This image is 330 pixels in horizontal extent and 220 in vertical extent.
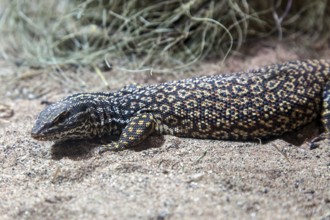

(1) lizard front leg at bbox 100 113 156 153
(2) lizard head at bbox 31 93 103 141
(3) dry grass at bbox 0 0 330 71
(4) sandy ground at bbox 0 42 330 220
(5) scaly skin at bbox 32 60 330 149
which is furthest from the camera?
(3) dry grass at bbox 0 0 330 71

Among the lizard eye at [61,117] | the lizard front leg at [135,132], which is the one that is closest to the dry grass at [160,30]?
the lizard front leg at [135,132]

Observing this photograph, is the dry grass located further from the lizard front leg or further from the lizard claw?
the lizard claw

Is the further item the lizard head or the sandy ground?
the lizard head

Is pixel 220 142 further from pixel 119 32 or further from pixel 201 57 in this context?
pixel 119 32

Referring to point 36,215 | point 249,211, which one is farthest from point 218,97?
point 36,215

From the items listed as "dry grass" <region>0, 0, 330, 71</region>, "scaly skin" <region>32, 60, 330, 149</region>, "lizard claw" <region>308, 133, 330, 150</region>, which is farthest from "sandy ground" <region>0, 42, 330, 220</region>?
"dry grass" <region>0, 0, 330, 71</region>

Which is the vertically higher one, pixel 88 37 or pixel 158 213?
pixel 88 37
